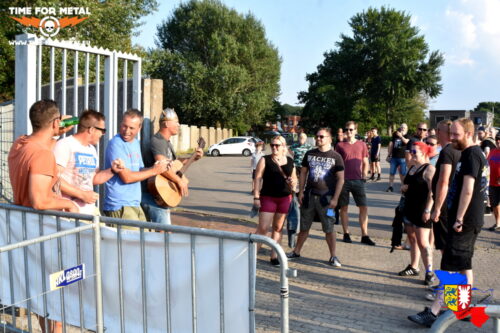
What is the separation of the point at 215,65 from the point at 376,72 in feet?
69.6

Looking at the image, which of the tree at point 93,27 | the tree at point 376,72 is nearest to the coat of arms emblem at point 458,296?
the tree at point 93,27

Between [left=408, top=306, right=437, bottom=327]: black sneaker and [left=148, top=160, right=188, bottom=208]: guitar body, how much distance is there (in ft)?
8.66

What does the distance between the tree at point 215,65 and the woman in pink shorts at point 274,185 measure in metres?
37.3

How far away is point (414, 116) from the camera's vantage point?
6066 centimetres

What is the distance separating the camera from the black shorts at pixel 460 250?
14.9 ft

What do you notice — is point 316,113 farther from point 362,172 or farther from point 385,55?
point 362,172

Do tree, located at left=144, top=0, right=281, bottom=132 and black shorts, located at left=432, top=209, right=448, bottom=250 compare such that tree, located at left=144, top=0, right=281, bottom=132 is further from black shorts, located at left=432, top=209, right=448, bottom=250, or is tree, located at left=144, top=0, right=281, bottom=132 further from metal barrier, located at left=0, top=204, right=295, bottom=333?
metal barrier, located at left=0, top=204, right=295, bottom=333

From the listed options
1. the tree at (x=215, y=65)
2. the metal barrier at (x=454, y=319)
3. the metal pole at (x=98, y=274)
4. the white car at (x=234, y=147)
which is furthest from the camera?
the tree at (x=215, y=65)

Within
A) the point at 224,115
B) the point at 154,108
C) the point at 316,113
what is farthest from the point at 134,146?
the point at 316,113

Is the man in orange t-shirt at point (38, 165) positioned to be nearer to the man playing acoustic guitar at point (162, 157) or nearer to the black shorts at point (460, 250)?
the man playing acoustic guitar at point (162, 157)

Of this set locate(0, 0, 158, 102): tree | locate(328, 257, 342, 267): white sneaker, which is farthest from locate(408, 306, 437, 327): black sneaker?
locate(0, 0, 158, 102): tree

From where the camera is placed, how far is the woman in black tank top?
5621mm

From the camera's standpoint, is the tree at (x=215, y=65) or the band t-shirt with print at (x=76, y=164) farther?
the tree at (x=215, y=65)

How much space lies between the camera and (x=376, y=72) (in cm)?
5744
